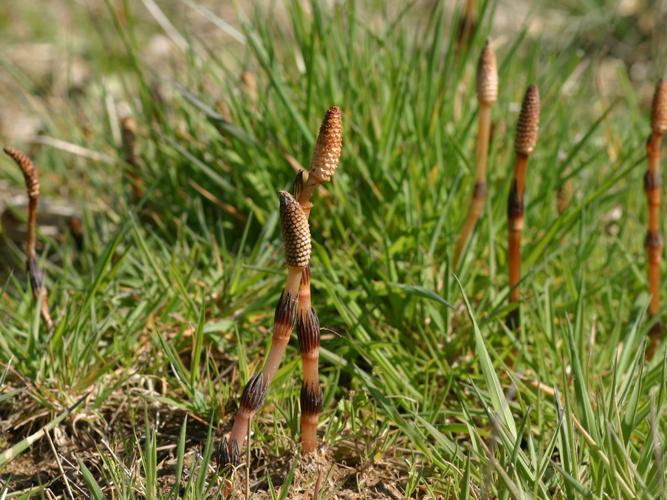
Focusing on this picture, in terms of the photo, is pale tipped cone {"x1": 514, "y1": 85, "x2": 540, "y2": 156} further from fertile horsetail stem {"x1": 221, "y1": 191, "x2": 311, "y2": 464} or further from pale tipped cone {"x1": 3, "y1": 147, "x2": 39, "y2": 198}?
pale tipped cone {"x1": 3, "y1": 147, "x2": 39, "y2": 198}

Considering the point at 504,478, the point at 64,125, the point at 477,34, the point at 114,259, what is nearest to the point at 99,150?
the point at 64,125

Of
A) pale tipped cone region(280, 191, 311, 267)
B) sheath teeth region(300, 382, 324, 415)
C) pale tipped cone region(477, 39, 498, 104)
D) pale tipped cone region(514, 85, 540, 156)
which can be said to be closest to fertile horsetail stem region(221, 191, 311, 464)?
pale tipped cone region(280, 191, 311, 267)

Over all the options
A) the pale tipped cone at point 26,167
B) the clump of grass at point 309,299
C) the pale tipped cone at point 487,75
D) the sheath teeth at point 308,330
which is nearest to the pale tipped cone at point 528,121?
the pale tipped cone at point 487,75

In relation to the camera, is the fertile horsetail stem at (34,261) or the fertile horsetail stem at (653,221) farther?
the fertile horsetail stem at (653,221)

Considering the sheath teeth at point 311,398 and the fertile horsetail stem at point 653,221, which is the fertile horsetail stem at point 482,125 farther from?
the sheath teeth at point 311,398

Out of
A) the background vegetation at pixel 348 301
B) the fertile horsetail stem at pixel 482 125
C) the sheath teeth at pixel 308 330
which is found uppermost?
the fertile horsetail stem at pixel 482 125

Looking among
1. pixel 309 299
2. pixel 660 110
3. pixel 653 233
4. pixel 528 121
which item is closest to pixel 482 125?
pixel 528 121
